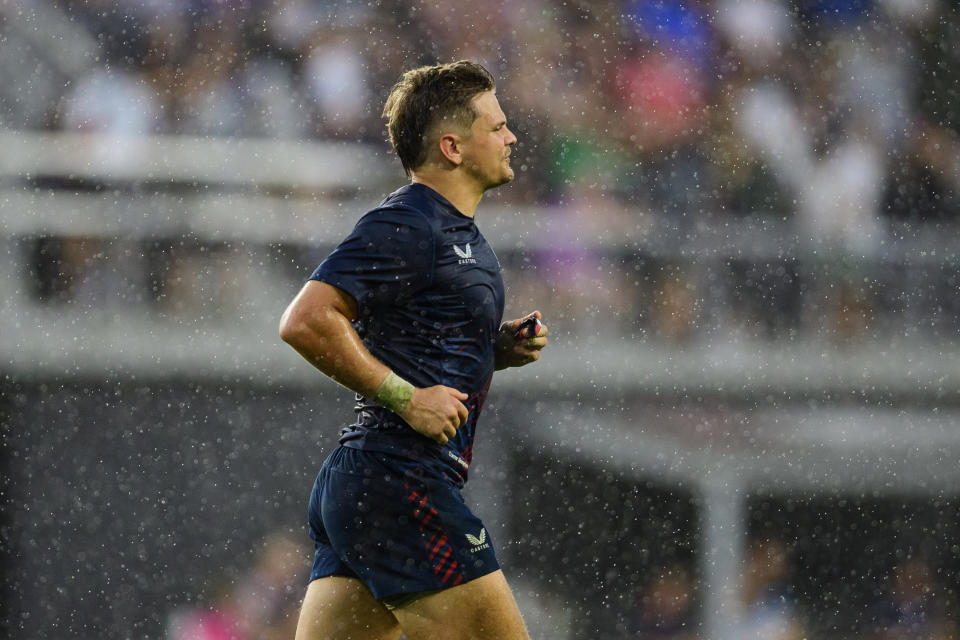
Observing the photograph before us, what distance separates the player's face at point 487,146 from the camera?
2.23 m

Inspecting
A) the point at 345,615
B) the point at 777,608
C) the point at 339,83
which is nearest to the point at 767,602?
the point at 777,608

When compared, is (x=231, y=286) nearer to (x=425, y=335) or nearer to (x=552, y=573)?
(x=552, y=573)

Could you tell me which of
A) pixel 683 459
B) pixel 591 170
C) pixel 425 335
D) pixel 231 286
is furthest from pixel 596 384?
pixel 425 335

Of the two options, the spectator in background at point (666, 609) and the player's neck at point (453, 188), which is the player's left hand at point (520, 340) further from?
the spectator in background at point (666, 609)

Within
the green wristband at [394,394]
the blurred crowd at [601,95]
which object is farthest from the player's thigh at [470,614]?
the blurred crowd at [601,95]

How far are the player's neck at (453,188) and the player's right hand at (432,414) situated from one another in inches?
14.6

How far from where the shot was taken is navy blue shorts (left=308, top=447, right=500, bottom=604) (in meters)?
2.05

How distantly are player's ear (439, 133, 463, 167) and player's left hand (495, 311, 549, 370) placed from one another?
313 millimetres

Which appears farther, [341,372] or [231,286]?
[231,286]

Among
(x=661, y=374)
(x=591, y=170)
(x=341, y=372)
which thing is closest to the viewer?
(x=341, y=372)

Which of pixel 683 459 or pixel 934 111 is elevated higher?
pixel 934 111

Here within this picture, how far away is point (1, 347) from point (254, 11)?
2.46 m

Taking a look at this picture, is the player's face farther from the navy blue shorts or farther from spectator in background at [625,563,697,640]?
spectator in background at [625,563,697,640]

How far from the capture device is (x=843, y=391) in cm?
681
